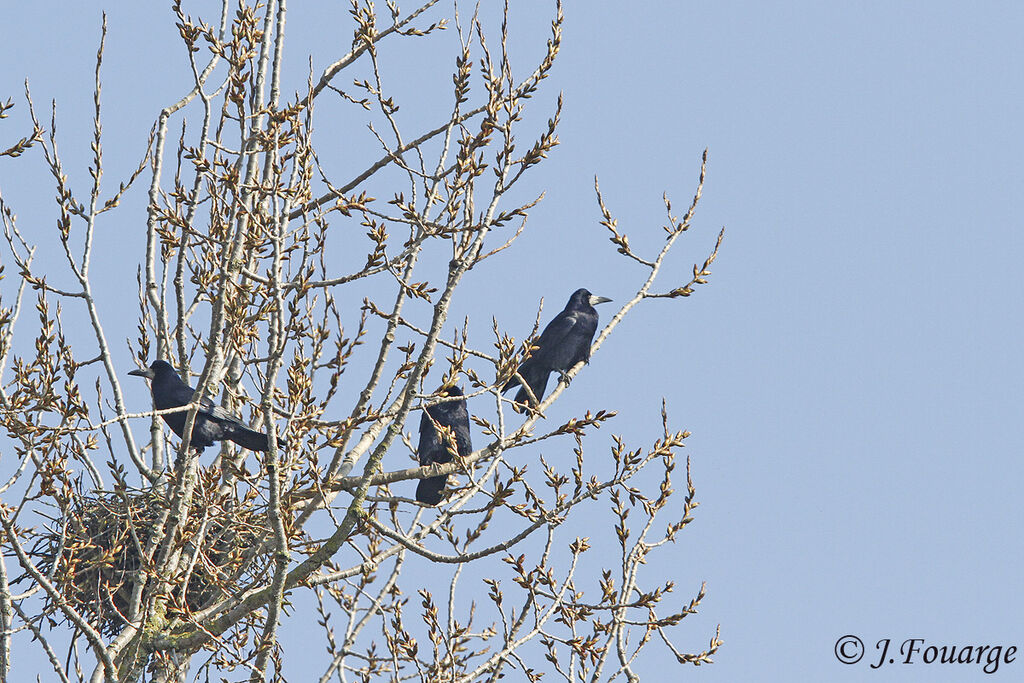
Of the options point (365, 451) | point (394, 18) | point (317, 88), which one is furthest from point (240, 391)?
point (394, 18)

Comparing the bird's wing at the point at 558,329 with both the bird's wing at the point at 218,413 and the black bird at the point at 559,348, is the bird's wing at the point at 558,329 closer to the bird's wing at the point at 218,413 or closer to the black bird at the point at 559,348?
the black bird at the point at 559,348

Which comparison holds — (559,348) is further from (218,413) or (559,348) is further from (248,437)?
(218,413)

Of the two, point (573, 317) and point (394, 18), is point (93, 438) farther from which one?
point (573, 317)

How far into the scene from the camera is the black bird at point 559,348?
9.37 metres

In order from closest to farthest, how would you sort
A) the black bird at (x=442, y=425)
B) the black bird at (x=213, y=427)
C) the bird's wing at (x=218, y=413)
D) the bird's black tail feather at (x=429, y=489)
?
the bird's wing at (x=218, y=413), the black bird at (x=213, y=427), the bird's black tail feather at (x=429, y=489), the black bird at (x=442, y=425)

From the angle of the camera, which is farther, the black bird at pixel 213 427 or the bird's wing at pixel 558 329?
the bird's wing at pixel 558 329

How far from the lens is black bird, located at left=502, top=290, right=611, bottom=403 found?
937cm

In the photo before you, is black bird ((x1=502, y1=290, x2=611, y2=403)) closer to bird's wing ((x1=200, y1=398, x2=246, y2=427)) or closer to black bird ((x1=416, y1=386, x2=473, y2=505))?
black bird ((x1=416, y1=386, x2=473, y2=505))

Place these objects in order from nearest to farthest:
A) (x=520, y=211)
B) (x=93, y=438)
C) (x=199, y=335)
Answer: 1. (x=520, y=211)
2. (x=93, y=438)
3. (x=199, y=335)

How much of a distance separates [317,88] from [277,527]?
340cm

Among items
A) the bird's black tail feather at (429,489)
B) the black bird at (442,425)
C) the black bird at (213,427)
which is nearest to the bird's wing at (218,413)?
the black bird at (213,427)

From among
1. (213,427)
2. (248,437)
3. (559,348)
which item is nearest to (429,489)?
(248,437)

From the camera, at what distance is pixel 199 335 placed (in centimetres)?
816

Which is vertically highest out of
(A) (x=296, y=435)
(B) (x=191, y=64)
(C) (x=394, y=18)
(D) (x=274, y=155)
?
(C) (x=394, y=18)
